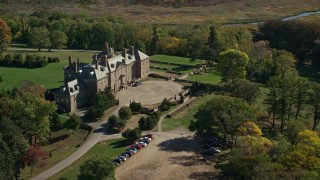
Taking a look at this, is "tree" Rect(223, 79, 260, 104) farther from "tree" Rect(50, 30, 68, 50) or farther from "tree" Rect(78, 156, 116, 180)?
"tree" Rect(50, 30, 68, 50)

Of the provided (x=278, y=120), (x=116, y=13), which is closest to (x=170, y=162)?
(x=278, y=120)

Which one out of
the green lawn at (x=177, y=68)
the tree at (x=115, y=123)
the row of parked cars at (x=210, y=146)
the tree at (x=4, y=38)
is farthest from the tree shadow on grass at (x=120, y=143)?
the tree at (x=4, y=38)

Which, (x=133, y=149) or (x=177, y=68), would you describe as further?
(x=177, y=68)

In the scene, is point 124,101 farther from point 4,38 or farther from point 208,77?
point 4,38

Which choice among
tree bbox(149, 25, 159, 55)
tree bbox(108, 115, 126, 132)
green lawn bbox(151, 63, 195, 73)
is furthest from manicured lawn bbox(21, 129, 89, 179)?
tree bbox(149, 25, 159, 55)

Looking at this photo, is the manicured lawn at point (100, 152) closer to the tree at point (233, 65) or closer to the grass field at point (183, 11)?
the tree at point (233, 65)

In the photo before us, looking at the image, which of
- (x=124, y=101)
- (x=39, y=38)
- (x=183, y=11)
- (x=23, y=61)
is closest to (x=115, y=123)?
(x=124, y=101)

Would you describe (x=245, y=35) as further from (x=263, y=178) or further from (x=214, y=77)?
(x=263, y=178)
